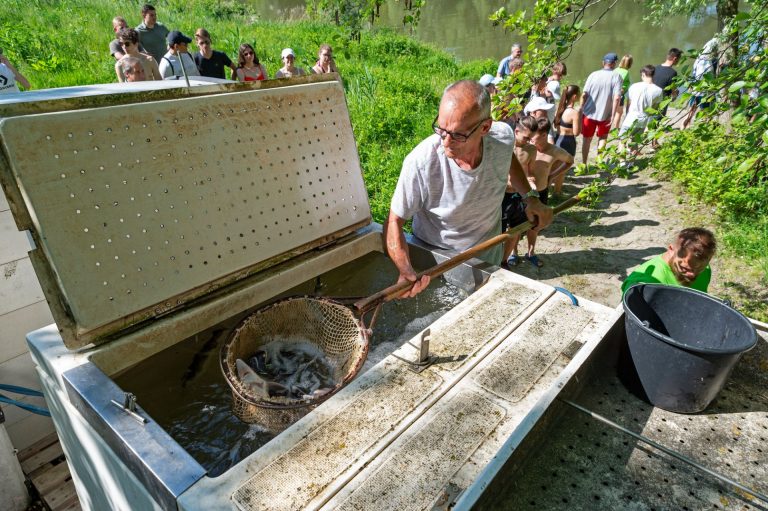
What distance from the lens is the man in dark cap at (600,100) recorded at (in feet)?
23.7

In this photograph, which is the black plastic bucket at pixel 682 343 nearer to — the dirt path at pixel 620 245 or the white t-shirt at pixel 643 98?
the dirt path at pixel 620 245

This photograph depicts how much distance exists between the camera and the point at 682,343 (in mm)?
1688

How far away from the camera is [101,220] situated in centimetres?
172

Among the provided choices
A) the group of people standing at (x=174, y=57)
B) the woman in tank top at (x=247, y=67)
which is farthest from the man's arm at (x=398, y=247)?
the woman in tank top at (x=247, y=67)

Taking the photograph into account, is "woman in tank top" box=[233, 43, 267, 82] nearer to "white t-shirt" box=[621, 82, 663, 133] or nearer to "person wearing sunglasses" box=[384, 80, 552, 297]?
"person wearing sunglasses" box=[384, 80, 552, 297]

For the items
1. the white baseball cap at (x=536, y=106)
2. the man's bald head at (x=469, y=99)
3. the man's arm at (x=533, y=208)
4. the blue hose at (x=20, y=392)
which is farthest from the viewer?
the white baseball cap at (x=536, y=106)

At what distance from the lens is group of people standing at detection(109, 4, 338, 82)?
5918 millimetres

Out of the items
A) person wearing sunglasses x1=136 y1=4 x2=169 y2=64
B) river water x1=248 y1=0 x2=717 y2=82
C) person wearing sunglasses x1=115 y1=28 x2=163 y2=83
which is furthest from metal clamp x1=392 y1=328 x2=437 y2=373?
river water x1=248 y1=0 x2=717 y2=82

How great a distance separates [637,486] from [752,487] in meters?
0.34

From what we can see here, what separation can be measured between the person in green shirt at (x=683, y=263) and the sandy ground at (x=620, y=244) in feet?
6.02

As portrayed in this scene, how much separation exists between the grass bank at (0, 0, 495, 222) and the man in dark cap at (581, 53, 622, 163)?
8.60ft

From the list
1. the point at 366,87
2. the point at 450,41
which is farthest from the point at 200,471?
the point at 450,41

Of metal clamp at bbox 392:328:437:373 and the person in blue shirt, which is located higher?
the person in blue shirt

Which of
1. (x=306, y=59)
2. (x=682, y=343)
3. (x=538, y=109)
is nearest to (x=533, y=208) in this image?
(x=682, y=343)
